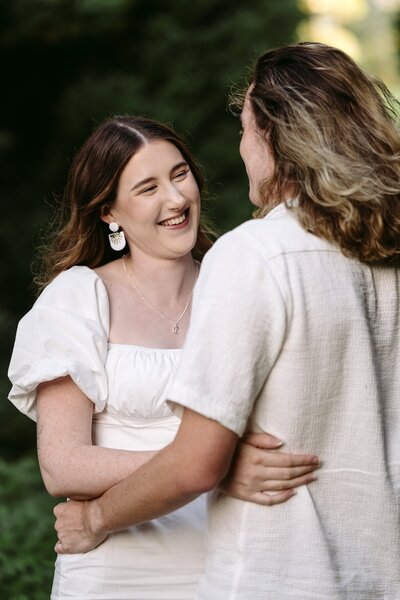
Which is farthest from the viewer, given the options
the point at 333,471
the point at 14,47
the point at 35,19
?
the point at 14,47

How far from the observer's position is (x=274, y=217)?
1.81 meters

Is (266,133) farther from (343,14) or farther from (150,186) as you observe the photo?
(343,14)

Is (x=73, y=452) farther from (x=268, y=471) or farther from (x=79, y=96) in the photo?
(x=79, y=96)

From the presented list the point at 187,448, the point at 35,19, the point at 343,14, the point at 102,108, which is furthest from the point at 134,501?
the point at 343,14

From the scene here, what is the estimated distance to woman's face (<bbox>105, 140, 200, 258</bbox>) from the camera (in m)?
2.71

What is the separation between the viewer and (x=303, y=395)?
174 cm

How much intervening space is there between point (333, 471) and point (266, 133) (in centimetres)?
69

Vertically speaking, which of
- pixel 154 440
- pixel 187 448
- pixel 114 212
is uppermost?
pixel 114 212

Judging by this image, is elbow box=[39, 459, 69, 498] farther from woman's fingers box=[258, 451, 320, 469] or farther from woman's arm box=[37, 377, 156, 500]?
woman's fingers box=[258, 451, 320, 469]

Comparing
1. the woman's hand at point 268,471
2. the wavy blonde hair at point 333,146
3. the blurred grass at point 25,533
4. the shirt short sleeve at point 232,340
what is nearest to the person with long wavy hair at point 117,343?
the woman's hand at point 268,471

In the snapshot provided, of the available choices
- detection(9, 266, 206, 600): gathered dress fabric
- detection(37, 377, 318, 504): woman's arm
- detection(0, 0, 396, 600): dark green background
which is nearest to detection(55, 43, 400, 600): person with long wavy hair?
detection(37, 377, 318, 504): woman's arm

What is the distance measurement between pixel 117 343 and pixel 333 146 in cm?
101

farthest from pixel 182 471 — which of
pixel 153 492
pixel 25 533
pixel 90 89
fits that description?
pixel 90 89

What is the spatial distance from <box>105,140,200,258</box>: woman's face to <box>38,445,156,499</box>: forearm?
69cm
